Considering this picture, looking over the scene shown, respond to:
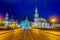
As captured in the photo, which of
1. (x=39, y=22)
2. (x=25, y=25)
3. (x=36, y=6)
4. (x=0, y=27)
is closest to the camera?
(x=36, y=6)

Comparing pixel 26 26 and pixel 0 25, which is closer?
pixel 0 25

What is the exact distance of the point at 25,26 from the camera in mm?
55250

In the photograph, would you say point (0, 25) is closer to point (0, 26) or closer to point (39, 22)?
point (0, 26)

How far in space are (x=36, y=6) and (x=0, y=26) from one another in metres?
13.3

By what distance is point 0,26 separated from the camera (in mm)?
32500

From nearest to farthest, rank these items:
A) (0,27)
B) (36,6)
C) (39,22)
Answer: (36,6) < (0,27) < (39,22)

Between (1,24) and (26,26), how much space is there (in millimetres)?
23743

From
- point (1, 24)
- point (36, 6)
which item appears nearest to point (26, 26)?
point (1, 24)

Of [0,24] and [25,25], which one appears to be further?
[25,25]

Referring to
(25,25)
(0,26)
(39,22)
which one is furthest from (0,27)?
(25,25)

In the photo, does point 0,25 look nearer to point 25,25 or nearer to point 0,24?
point 0,24

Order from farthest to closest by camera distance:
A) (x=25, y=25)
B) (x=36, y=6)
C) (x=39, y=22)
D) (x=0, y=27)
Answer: (x=25, y=25)
(x=39, y=22)
(x=0, y=27)
(x=36, y=6)

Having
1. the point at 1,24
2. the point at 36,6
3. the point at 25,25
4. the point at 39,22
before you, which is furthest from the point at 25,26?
the point at 36,6

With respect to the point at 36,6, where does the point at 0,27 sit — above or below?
below
